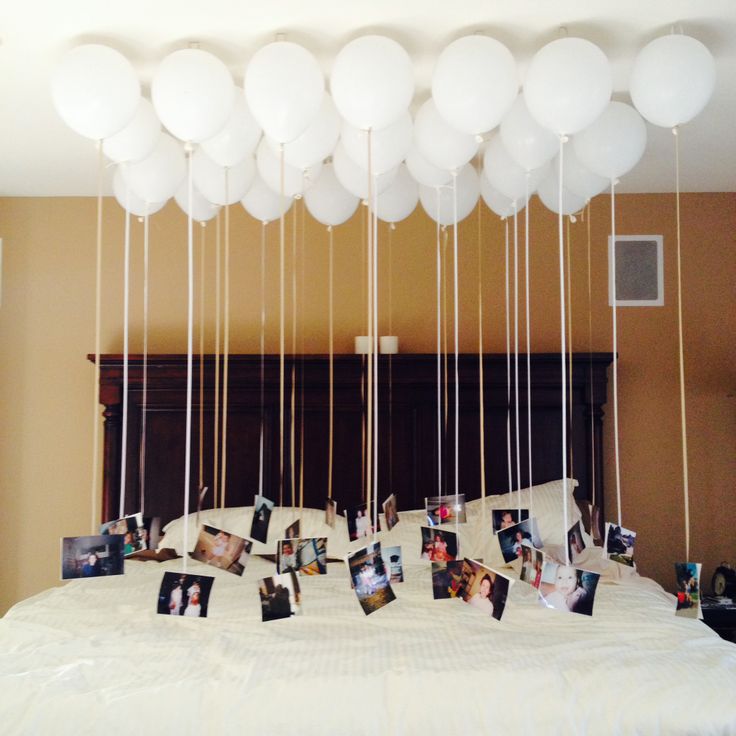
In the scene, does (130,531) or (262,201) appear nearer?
(130,531)

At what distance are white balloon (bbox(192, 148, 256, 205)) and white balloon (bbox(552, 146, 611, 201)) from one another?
103 centimetres

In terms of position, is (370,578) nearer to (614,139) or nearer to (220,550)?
(220,550)

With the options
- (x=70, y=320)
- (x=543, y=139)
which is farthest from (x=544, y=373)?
(x=70, y=320)

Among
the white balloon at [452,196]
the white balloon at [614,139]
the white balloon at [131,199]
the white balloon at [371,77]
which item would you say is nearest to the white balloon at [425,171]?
the white balloon at [452,196]

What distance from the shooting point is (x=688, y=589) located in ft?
6.40

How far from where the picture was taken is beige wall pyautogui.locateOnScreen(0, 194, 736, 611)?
140 inches

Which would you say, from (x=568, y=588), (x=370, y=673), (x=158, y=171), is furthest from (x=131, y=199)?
(x=568, y=588)

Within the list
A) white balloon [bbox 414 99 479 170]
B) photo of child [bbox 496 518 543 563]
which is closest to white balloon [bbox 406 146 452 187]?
white balloon [bbox 414 99 479 170]

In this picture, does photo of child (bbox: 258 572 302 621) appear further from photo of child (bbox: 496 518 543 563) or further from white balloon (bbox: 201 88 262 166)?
white balloon (bbox: 201 88 262 166)

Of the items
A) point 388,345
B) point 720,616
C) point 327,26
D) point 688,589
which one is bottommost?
point 720,616

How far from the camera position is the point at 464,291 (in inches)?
142

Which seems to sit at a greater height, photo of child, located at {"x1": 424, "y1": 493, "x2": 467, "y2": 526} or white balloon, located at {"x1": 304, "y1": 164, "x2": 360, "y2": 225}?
white balloon, located at {"x1": 304, "y1": 164, "x2": 360, "y2": 225}

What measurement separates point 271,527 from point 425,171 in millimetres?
1522

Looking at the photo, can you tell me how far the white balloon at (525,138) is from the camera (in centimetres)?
222
